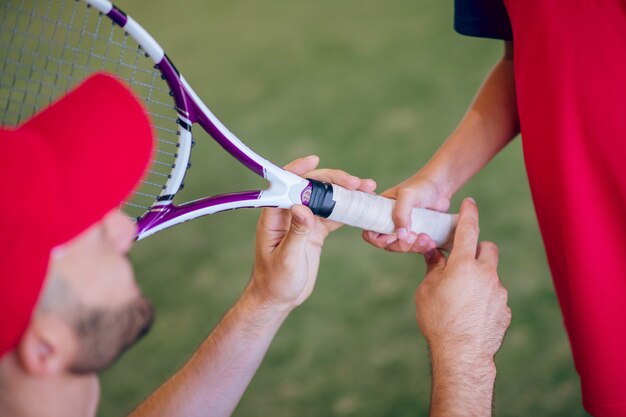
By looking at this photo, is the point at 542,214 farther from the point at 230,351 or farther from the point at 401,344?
the point at 401,344

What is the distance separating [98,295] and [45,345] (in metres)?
0.10

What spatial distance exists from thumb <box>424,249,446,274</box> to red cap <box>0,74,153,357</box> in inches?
29.4

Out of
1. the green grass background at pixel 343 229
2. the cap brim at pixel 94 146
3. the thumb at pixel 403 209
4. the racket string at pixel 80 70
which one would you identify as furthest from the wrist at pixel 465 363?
the racket string at pixel 80 70

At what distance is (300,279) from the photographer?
5.11 feet

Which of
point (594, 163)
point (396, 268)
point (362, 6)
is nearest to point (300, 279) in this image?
point (594, 163)

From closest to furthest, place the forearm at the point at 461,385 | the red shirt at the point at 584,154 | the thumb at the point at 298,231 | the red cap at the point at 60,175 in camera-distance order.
A: the red cap at the point at 60,175
the red shirt at the point at 584,154
the forearm at the point at 461,385
the thumb at the point at 298,231

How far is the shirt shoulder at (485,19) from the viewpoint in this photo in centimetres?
151

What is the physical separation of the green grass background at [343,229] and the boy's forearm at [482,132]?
0.79 metres

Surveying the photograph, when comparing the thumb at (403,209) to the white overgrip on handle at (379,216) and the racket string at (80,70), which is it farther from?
→ the racket string at (80,70)

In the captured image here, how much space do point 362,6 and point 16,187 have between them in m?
2.71

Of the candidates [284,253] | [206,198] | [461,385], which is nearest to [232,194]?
[206,198]

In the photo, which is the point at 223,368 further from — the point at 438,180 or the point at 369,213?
the point at 438,180

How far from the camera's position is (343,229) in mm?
2650

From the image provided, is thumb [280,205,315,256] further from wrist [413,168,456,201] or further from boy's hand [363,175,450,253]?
wrist [413,168,456,201]
